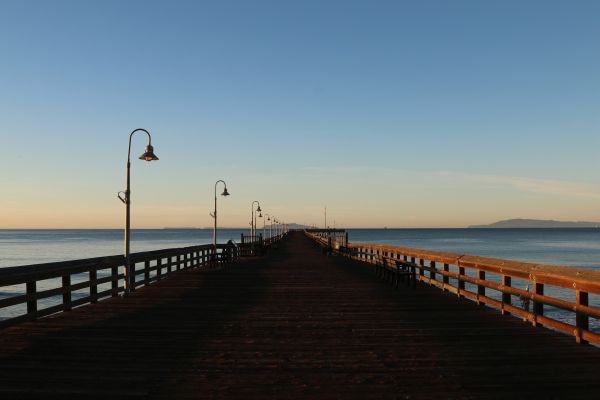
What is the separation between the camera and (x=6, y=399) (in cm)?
582

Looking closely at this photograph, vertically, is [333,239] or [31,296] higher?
[31,296]

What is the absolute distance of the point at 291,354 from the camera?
7.84 metres

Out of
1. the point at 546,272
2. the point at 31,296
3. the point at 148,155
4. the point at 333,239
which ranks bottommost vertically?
the point at 333,239

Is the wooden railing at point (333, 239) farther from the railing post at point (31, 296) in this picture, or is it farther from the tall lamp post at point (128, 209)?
the railing post at point (31, 296)

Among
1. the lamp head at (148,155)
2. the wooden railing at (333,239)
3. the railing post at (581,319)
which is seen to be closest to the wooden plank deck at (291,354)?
the railing post at (581,319)

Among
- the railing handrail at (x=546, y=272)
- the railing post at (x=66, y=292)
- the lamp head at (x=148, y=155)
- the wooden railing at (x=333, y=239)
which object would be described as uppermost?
the lamp head at (x=148, y=155)

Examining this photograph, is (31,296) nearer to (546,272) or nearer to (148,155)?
(148,155)

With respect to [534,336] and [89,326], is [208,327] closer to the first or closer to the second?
[89,326]

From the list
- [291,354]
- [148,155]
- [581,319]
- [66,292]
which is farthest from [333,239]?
[291,354]

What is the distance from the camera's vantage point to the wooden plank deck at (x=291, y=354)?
6.18 metres

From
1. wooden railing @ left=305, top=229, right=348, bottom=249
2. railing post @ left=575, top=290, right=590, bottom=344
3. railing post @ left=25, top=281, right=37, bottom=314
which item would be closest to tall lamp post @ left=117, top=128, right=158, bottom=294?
railing post @ left=25, top=281, right=37, bottom=314

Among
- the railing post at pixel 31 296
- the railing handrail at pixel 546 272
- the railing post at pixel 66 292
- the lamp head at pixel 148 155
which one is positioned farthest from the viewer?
the lamp head at pixel 148 155

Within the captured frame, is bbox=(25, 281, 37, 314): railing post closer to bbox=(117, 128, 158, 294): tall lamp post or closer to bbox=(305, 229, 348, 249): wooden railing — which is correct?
bbox=(117, 128, 158, 294): tall lamp post

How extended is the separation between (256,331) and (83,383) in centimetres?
372
